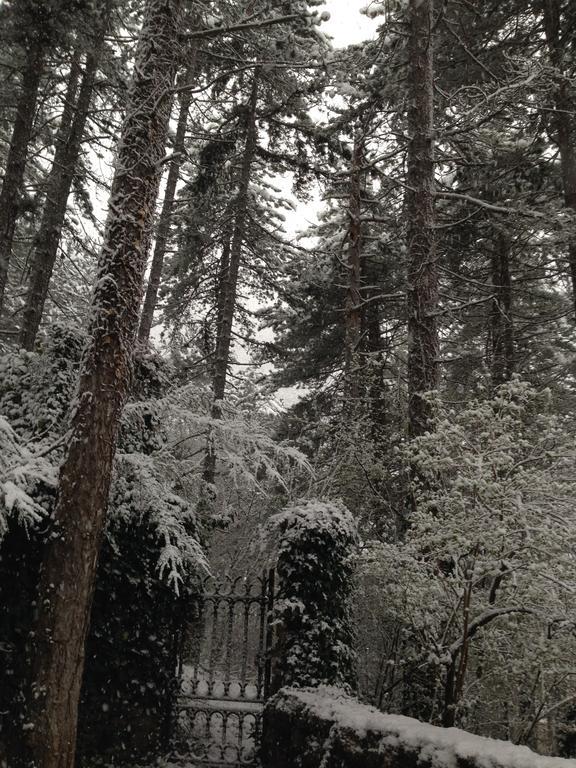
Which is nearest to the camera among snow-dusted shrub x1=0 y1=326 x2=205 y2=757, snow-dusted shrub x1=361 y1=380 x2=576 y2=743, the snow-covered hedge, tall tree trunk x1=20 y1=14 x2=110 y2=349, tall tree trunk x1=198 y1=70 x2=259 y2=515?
the snow-covered hedge

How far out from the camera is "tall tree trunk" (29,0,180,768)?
12.6 feet

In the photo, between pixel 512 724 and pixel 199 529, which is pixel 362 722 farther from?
pixel 199 529

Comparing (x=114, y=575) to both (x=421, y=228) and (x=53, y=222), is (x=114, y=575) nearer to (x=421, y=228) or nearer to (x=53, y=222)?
(x=421, y=228)

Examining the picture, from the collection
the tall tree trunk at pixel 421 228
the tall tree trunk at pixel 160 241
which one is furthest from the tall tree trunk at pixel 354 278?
the tall tree trunk at pixel 160 241

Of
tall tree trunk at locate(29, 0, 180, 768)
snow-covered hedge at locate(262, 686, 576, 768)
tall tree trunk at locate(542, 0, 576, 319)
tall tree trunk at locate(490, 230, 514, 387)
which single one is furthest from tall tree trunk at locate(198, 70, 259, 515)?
tall tree trunk at locate(29, 0, 180, 768)

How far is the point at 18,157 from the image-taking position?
854 cm

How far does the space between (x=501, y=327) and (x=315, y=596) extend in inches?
315

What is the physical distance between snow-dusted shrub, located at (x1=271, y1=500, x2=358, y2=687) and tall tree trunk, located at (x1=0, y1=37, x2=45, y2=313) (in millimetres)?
5976

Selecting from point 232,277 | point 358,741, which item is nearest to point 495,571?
point 358,741

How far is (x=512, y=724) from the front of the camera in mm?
5281

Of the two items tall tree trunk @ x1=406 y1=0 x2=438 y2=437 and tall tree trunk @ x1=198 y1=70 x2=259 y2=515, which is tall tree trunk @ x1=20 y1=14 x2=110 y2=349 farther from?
tall tree trunk @ x1=406 y1=0 x2=438 y2=437

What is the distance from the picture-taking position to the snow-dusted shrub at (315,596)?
5441 mm

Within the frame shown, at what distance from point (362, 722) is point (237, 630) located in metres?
11.1

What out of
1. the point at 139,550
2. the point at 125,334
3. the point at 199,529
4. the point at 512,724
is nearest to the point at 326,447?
the point at 199,529
